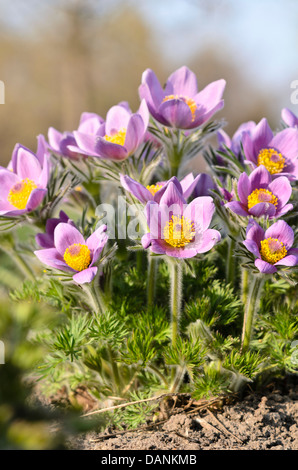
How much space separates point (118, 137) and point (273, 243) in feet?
1.63

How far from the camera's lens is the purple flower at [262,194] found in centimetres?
109

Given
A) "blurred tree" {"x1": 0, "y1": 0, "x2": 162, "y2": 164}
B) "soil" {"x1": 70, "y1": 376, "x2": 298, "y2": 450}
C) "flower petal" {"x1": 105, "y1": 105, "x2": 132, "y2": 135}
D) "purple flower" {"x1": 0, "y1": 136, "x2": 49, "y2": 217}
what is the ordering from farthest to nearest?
"blurred tree" {"x1": 0, "y1": 0, "x2": 162, "y2": 164}
"flower petal" {"x1": 105, "y1": 105, "x2": 132, "y2": 135}
"purple flower" {"x1": 0, "y1": 136, "x2": 49, "y2": 217}
"soil" {"x1": 70, "y1": 376, "x2": 298, "y2": 450}

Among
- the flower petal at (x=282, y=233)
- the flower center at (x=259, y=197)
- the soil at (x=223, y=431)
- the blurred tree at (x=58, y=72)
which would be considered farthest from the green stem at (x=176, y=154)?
the blurred tree at (x=58, y=72)

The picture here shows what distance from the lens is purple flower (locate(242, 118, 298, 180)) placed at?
122 cm

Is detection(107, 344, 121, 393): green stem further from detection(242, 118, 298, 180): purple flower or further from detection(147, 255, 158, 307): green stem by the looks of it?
detection(242, 118, 298, 180): purple flower

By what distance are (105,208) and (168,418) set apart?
1.88 feet

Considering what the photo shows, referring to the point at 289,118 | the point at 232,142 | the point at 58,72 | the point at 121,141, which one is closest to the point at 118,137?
the point at 121,141

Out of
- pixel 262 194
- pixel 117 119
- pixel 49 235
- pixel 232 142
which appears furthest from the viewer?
pixel 232 142

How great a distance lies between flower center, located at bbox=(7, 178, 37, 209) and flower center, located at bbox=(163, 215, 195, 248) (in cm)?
39

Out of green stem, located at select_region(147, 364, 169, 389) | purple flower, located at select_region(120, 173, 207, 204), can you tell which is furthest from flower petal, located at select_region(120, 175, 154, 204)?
green stem, located at select_region(147, 364, 169, 389)

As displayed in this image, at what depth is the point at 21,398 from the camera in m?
0.53

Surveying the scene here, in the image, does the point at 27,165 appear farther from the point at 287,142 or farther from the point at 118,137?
the point at 287,142

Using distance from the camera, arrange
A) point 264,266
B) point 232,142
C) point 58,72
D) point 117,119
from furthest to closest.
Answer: point 58,72, point 232,142, point 117,119, point 264,266

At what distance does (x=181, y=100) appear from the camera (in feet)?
3.79
